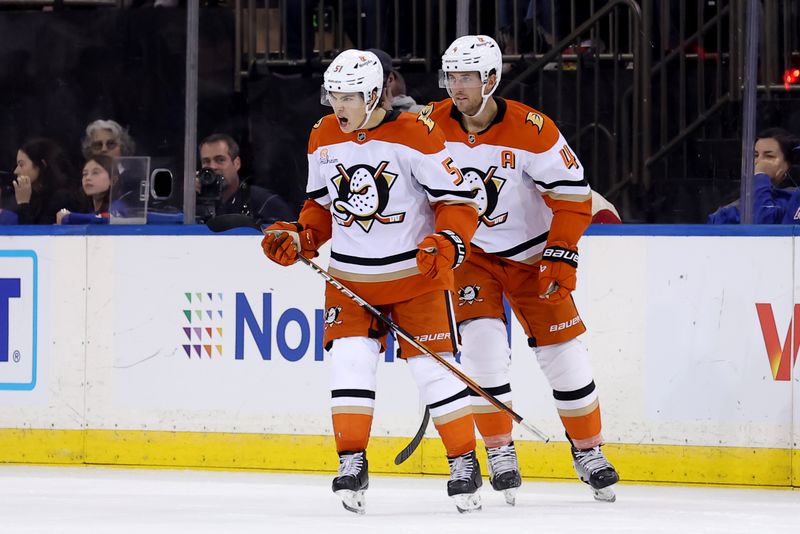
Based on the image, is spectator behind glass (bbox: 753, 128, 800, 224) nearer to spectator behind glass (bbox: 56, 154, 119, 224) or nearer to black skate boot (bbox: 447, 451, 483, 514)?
black skate boot (bbox: 447, 451, 483, 514)

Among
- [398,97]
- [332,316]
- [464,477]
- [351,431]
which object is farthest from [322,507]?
[398,97]

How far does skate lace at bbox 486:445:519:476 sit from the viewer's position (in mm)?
4445

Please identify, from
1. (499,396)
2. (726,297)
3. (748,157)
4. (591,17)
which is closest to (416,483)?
(499,396)

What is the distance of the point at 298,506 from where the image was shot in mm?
4410

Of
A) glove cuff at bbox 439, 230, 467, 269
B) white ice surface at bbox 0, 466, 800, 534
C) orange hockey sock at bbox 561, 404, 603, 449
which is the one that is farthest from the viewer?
orange hockey sock at bbox 561, 404, 603, 449

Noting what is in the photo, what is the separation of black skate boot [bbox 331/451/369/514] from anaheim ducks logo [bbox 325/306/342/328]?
36 cm

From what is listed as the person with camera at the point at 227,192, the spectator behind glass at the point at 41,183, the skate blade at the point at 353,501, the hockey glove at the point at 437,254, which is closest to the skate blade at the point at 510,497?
the skate blade at the point at 353,501

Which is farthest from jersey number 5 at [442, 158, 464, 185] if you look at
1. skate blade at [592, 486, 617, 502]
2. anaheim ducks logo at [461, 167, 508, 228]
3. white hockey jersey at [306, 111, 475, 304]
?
skate blade at [592, 486, 617, 502]

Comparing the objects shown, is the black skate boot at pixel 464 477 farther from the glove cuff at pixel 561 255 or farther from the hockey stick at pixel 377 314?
the glove cuff at pixel 561 255

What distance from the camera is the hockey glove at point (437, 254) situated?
4004 millimetres

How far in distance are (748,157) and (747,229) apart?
13.3 inches

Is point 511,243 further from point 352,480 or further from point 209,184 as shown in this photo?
point 209,184

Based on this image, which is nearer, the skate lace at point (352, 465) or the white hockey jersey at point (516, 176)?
the skate lace at point (352, 465)

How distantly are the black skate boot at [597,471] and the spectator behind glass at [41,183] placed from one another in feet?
7.86
